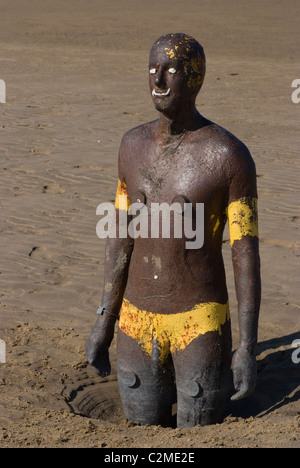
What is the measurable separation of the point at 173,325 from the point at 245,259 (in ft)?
1.63

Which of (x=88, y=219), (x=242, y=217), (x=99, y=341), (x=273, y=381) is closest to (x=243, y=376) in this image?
(x=242, y=217)

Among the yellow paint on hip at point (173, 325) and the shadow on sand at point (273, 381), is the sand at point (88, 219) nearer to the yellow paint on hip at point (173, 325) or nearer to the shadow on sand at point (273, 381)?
the shadow on sand at point (273, 381)

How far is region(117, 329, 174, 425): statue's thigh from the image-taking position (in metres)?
3.89

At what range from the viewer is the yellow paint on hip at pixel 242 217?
11.9 feet

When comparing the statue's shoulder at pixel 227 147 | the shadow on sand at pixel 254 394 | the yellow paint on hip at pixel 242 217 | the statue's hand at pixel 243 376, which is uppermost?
the statue's shoulder at pixel 227 147

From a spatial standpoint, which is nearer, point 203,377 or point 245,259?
point 245,259

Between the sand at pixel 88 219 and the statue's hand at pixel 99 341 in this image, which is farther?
the statue's hand at pixel 99 341

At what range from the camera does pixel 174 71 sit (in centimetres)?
360

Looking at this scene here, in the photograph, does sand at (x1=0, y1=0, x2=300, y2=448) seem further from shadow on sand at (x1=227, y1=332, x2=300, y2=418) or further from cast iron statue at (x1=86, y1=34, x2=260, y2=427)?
cast iron statue at (x1=86, y1=34, x2=260, y2=427)

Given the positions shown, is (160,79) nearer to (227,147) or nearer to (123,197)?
(227,147)

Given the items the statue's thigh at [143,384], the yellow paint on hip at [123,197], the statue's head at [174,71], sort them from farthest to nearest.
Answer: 1. the yellow paint on hip at [123,197]
2. the statue's thigh at [143,384]
3. the statue's head at [174,71]

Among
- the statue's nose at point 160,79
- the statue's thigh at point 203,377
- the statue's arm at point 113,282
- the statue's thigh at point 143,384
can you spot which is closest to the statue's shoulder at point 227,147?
the statue's nose at point 160,79

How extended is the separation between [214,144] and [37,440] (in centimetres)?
164

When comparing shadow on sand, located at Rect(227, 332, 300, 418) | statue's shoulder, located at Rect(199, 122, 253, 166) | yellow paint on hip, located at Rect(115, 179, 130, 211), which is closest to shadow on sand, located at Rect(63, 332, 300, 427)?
shadow on sand, located at Rect(227, 332, 300, 418)
